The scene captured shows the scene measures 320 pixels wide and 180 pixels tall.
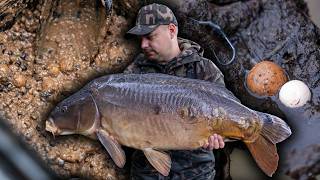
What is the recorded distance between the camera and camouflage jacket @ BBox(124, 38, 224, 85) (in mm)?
4125

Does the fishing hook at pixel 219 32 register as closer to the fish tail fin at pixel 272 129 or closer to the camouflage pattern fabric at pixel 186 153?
the camouflage pattern fabric at pixel 186 153

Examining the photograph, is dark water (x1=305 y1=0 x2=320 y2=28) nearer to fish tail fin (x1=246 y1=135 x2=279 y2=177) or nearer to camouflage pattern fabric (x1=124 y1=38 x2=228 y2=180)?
camouflage pattern fabric (x1=124 y1=38 x2=228 y2=180)

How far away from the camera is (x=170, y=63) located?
4.12 metres

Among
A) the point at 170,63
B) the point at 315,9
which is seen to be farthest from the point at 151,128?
the point at 315,9

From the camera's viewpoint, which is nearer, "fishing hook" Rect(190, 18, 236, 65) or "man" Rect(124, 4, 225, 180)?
"man" Rect(124, 4, 225, 180)

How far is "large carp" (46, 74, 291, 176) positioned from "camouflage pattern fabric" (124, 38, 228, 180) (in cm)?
30

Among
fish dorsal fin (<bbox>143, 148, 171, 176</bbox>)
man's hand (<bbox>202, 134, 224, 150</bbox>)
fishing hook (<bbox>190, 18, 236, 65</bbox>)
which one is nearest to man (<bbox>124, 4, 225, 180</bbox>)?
fish dorsal fin (<bbox>143, 148, 171, 176</bbox>)

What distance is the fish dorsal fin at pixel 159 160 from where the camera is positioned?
12.5ft

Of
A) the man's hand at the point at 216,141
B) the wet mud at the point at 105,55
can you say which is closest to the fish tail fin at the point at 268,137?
the man's hand at the point at 216,141

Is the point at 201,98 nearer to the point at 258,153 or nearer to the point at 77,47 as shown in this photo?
the point at 258,153

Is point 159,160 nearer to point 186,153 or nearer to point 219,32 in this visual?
point 186,153

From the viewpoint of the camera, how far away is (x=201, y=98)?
3.73 meters

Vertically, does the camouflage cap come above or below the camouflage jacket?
above

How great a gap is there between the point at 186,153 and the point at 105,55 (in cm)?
119
